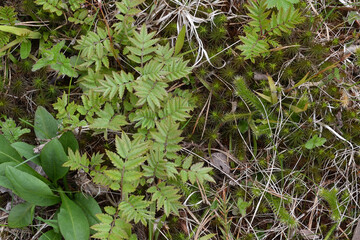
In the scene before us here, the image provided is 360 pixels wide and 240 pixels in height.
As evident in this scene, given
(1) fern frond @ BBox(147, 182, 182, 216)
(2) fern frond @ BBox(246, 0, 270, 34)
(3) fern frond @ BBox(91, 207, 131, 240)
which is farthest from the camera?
(2) fern frond @ BBox(246, 0, 270, 34)

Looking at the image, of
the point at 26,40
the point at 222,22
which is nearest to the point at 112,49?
the point at 26,40

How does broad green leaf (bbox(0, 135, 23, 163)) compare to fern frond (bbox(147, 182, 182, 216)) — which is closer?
fern frond (bbox(147, 182, 182, 216))

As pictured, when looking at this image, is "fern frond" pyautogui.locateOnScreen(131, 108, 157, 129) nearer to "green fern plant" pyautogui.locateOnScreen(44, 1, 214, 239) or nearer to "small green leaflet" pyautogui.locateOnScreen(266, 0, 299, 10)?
"green fern plant" pyautogui.locateOnScreen(44, 1, 214, 239)

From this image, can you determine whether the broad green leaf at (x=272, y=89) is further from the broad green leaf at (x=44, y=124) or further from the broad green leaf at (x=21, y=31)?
the broad green leaf at (x=21, y=31)

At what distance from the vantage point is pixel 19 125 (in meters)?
2.89

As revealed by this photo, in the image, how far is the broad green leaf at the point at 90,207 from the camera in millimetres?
2666

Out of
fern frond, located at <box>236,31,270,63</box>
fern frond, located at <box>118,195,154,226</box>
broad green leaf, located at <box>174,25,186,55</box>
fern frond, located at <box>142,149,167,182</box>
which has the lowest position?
fern frond, located at <box>118,195,154,226</box>

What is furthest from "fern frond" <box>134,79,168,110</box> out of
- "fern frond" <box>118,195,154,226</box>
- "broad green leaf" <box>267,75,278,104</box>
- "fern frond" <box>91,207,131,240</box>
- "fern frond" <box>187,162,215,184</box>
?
"broad green leaf" <box>267,75,278,104</box>

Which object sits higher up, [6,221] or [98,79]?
[98,79]

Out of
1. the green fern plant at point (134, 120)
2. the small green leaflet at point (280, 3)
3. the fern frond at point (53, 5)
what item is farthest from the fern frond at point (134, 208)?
the small green leaflet at point (280, 3)

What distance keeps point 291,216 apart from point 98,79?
6.12 feet

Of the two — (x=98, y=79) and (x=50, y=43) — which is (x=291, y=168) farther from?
(x=50, y=43)

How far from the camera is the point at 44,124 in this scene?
109 inches

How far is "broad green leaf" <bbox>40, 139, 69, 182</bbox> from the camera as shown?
261 centimetres
